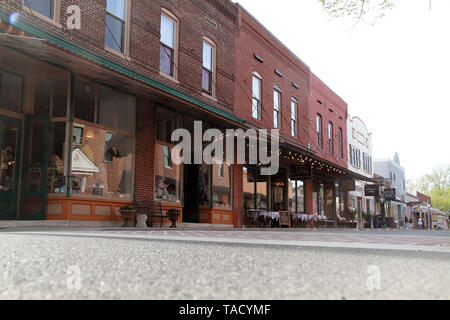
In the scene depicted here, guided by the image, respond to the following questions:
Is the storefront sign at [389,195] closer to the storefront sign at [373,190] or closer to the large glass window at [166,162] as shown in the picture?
the storefront sign at [373,190]

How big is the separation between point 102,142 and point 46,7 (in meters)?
3.39

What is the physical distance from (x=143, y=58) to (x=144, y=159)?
2.91m

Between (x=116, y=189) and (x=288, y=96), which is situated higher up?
(x=288, y=96)

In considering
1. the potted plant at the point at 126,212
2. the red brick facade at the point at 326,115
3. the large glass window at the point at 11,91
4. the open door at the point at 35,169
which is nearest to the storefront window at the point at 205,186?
the potted plant at the point at 126,212

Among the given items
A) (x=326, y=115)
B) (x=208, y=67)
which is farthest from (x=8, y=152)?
(x=326, y=115)

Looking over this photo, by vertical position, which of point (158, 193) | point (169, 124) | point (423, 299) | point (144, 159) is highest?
point (169, 124)

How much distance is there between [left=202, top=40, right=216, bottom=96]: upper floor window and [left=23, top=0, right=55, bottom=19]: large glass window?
6.31m

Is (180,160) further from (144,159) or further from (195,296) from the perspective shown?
(195,296)

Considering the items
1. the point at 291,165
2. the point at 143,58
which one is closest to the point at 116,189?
the point at 143,58

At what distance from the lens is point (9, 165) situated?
997 centimetres

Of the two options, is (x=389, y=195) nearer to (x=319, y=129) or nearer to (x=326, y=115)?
(x=326, y=115)

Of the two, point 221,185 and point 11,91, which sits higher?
point 11,91

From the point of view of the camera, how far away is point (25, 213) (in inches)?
394

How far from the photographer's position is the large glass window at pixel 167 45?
44.5 ft
